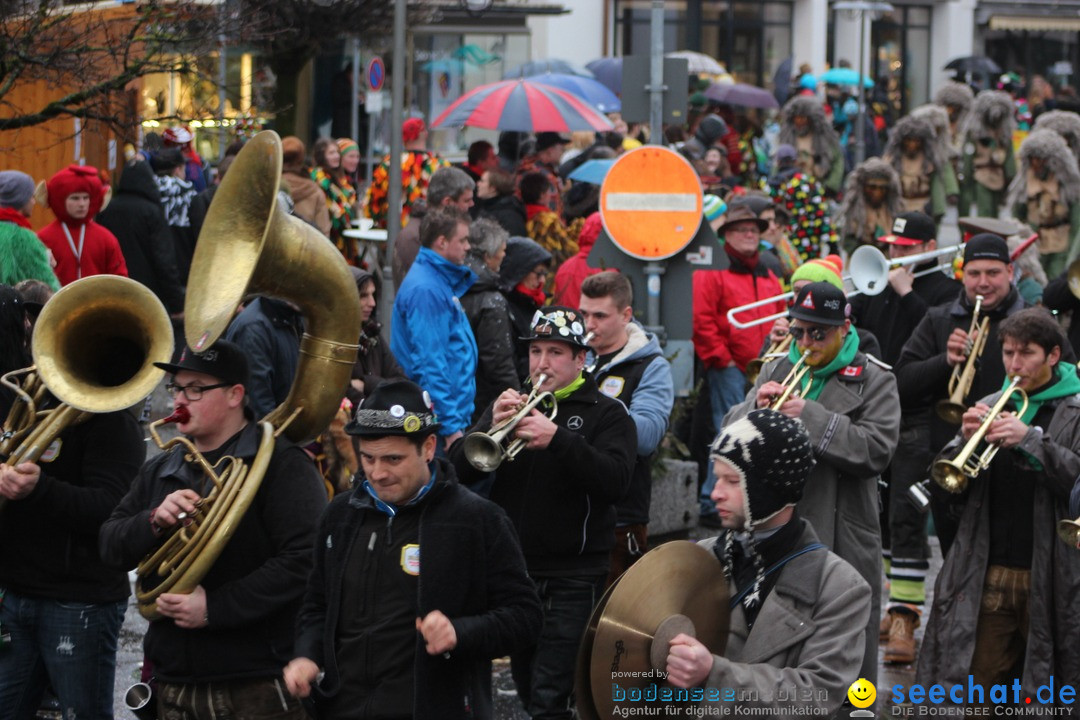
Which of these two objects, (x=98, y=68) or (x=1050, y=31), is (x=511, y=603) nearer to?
(x=98, y=68)

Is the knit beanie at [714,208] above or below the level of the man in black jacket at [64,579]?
above

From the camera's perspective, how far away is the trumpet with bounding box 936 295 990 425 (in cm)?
713

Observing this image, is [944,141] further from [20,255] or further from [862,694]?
[862,694]

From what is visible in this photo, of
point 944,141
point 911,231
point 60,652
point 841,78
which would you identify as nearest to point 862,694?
point 60,652

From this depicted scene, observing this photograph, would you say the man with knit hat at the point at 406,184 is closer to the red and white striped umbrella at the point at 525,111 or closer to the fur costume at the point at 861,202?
the red and white striped umbrella at the point at 525,111

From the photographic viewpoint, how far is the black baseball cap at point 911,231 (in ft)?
29.9

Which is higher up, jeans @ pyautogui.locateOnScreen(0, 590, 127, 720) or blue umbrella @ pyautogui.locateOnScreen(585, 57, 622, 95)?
blue umbrella @ pyautogui.locateOnScreen(585, 57, 622, 95)

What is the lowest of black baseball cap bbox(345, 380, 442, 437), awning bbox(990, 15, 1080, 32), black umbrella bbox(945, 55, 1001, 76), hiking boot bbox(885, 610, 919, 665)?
hiking boot bbox(885, 610, 919, 665)

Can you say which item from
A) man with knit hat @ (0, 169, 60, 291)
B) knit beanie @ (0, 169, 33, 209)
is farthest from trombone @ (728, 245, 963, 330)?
knit beanie @ (0, 169, 33, 209)

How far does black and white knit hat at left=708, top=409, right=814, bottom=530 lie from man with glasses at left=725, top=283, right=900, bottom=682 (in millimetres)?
1785

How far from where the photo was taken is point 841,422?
6152 millimetres

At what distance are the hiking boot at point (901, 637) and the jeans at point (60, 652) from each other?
13.0 ft

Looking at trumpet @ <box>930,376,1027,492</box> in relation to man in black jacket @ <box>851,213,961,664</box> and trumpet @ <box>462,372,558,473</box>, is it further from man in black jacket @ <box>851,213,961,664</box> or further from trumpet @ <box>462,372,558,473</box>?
man in black jacket @ <box>851,213,961,664</box>

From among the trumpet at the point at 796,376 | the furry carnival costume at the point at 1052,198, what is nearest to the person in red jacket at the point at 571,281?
the trumpet at the point at 796,376
